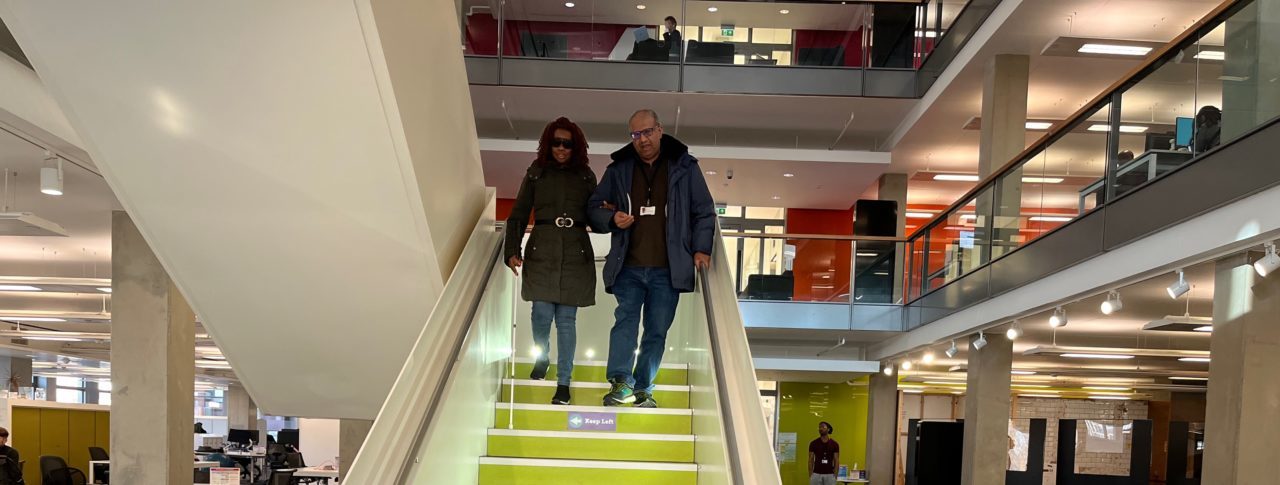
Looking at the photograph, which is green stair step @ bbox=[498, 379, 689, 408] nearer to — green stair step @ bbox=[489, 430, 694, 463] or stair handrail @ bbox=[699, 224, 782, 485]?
green stair step @ bbox=[489, 430, 694, 463]

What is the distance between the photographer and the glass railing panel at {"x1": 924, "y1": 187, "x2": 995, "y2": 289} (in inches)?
380

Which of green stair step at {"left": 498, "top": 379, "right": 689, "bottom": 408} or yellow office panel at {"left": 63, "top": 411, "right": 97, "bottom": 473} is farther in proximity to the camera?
yellow office panel at {"left": 63, "top": 411, "right": 97, "bottom": 473}

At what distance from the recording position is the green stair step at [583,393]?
5520mm

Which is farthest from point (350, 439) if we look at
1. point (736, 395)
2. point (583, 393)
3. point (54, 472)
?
point (54, 472)

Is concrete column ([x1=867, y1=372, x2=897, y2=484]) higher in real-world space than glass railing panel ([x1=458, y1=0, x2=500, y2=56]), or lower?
lower

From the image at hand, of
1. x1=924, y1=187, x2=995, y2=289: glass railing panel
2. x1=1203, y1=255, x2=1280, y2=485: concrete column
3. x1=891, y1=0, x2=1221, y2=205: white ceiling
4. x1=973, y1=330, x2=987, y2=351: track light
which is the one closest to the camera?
x1=1203, y1=255, x2=1280, y2=485: concrete column

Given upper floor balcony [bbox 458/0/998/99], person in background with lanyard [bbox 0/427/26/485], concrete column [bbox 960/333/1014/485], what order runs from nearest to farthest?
concrete column [bbox 960/333/1014/485] → upper floor balcony [bbox 458/0/998/99] → person in background with lanyard [bbox 0/427/26/485]

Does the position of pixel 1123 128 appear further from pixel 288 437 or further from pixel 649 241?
pixel 288 437

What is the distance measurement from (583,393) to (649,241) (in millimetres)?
1057

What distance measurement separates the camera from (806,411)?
1914cm

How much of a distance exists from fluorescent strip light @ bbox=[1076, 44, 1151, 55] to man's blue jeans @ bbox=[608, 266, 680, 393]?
7.39 meters

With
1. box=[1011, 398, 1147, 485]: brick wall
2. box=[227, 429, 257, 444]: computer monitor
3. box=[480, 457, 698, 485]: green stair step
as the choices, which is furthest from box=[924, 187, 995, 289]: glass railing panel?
box=[227, 429, 257, 444]: computer monitor

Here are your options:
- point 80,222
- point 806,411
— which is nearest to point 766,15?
point 806,411

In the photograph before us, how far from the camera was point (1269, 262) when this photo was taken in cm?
518
